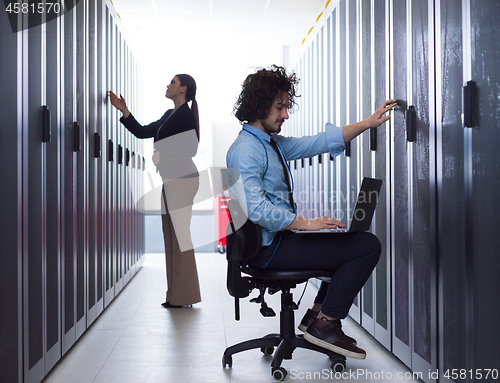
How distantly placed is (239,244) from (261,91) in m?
0.65

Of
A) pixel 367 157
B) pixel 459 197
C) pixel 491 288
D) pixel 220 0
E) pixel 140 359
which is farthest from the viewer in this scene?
pixel 220 0

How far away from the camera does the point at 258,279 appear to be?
1.93 meters

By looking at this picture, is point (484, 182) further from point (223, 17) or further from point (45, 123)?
point (223, 17)

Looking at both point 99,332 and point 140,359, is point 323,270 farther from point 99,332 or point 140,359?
point 99,332

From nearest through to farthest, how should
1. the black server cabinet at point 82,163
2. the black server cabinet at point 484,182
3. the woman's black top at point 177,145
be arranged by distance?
the black server cabinet at point 484,182 < the black server cabinet at point 82,163 < the woman's black top at point 177,145

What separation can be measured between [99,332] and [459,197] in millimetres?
1988

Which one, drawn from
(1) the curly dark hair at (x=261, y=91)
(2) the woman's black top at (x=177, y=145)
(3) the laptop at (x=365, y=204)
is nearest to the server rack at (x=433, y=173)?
(3) the laptop at (x=365, y=204)

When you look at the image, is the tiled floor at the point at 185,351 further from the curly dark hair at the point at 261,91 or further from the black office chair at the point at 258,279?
the curly dark hair at the point at 261,91

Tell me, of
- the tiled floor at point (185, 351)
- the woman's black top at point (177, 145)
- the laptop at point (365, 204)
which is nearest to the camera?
the laptop at point (365, 204)

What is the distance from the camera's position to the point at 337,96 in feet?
10.3

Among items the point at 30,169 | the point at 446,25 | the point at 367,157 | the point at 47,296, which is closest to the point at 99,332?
the point at 47,296

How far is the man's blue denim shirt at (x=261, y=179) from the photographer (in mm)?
1772

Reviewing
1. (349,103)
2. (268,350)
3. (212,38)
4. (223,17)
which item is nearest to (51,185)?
(268,350)

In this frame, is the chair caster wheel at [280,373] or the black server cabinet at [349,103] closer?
the chair caster wheel at [280,373]
